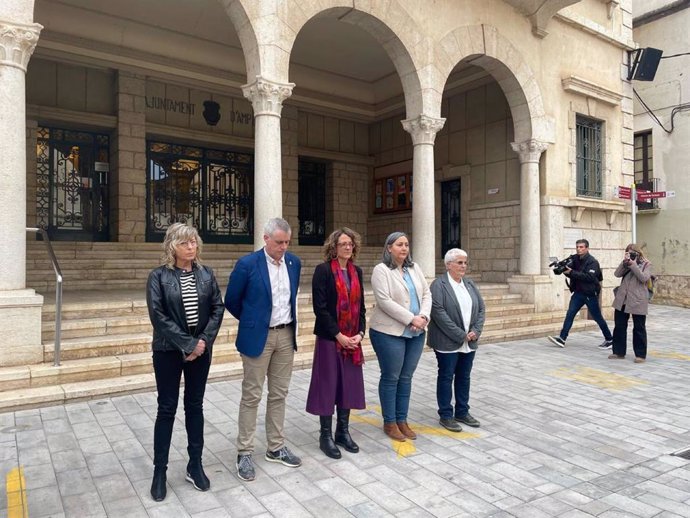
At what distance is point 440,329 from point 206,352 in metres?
2.16

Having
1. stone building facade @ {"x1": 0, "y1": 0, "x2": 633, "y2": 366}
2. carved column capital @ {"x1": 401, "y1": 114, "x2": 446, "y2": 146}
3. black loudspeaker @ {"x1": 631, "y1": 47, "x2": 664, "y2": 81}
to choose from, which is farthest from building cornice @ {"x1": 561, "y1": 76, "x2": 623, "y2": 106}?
carved column capital @ {"x1": 401, "y1": 114, "x2": 446, "y2": 146}

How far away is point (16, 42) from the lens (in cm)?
562

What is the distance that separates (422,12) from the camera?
9.45 m

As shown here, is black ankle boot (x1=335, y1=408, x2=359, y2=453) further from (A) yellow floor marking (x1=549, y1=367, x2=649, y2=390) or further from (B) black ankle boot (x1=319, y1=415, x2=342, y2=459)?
(A) yellow floor marking (x1=549, y1=367, x2=649, y2=390)

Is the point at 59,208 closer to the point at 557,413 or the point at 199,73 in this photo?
the point at 199,73

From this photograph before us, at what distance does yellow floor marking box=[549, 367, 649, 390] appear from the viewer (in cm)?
637

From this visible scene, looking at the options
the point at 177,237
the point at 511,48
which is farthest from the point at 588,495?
the point at 511,48

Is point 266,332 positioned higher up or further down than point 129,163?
further down

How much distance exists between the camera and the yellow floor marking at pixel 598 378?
6.37 m

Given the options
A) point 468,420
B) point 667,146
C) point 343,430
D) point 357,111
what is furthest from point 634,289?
point 667,146

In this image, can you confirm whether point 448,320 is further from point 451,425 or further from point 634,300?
point 634,300

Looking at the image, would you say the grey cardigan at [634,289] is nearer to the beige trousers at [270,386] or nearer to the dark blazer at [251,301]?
the beige trousers at [270,386]

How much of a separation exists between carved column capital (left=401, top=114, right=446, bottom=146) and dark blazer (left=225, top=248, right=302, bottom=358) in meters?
6.55

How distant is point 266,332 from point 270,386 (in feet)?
1.58
